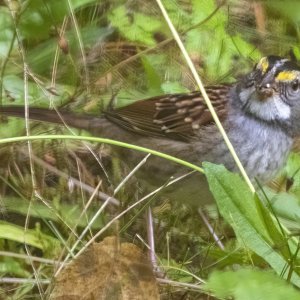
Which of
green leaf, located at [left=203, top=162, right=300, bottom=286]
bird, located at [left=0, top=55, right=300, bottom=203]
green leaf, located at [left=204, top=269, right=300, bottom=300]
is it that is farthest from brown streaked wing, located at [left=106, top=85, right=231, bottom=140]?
green leaf, located at [left=204, top=269, right=300, bottom=300]

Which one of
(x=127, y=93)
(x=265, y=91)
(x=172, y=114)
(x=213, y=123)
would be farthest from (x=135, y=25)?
(x=265, y=91)

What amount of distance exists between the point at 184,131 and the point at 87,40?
64 centimetres

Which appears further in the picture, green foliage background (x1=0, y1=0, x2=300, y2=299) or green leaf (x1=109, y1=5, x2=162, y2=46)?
green leaf (x1=109, y1=5, x2=162, y2=46)

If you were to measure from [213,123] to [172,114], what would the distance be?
7.1 inches

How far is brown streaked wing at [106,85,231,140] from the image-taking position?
302 centimetres

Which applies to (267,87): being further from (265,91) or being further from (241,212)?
(241,212)

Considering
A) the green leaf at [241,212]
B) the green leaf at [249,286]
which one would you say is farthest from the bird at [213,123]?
the green leaf at [249,286]

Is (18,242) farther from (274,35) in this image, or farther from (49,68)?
(274,35)

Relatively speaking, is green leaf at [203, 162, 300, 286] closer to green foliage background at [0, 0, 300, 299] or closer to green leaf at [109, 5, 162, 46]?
green foliage background at [0, 0, 300, 299]

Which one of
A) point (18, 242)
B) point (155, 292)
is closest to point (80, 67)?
point (18, 242)

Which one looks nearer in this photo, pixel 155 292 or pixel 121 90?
pixel 155 292

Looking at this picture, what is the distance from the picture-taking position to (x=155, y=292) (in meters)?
2.24

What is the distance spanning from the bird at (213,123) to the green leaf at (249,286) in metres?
1.02

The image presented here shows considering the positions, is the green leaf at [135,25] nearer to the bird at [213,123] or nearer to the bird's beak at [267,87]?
the bird at [213,123]
